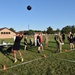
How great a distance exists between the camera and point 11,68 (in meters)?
11.4

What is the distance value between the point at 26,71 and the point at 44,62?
1.86 meters

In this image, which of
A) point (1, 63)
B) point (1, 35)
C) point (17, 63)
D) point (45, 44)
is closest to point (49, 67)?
point (17, 63)

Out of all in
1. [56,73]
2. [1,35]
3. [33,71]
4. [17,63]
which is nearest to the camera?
[56,73]

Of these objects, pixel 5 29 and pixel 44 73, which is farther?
pixel 5 29

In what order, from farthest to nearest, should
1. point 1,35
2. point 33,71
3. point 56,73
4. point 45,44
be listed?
1. point 1,35
2. point 45,44
3. point 33,71
4. point 56,73

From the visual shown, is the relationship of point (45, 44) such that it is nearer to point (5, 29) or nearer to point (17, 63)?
point (17, 63)

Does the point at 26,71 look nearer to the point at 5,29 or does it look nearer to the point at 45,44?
the point at 45,44

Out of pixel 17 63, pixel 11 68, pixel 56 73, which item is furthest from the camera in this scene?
pixel 17 63

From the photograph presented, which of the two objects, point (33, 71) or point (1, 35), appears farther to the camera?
point (1, 35)

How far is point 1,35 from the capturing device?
8331 cm

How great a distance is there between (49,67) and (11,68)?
2.26 m

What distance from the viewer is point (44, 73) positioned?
31.9ft

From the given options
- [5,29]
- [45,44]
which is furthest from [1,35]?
[45,44]

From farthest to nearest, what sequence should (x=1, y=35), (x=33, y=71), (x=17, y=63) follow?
(x=1, y=35) < (x=17, y=63) < (x=33, y=71)
